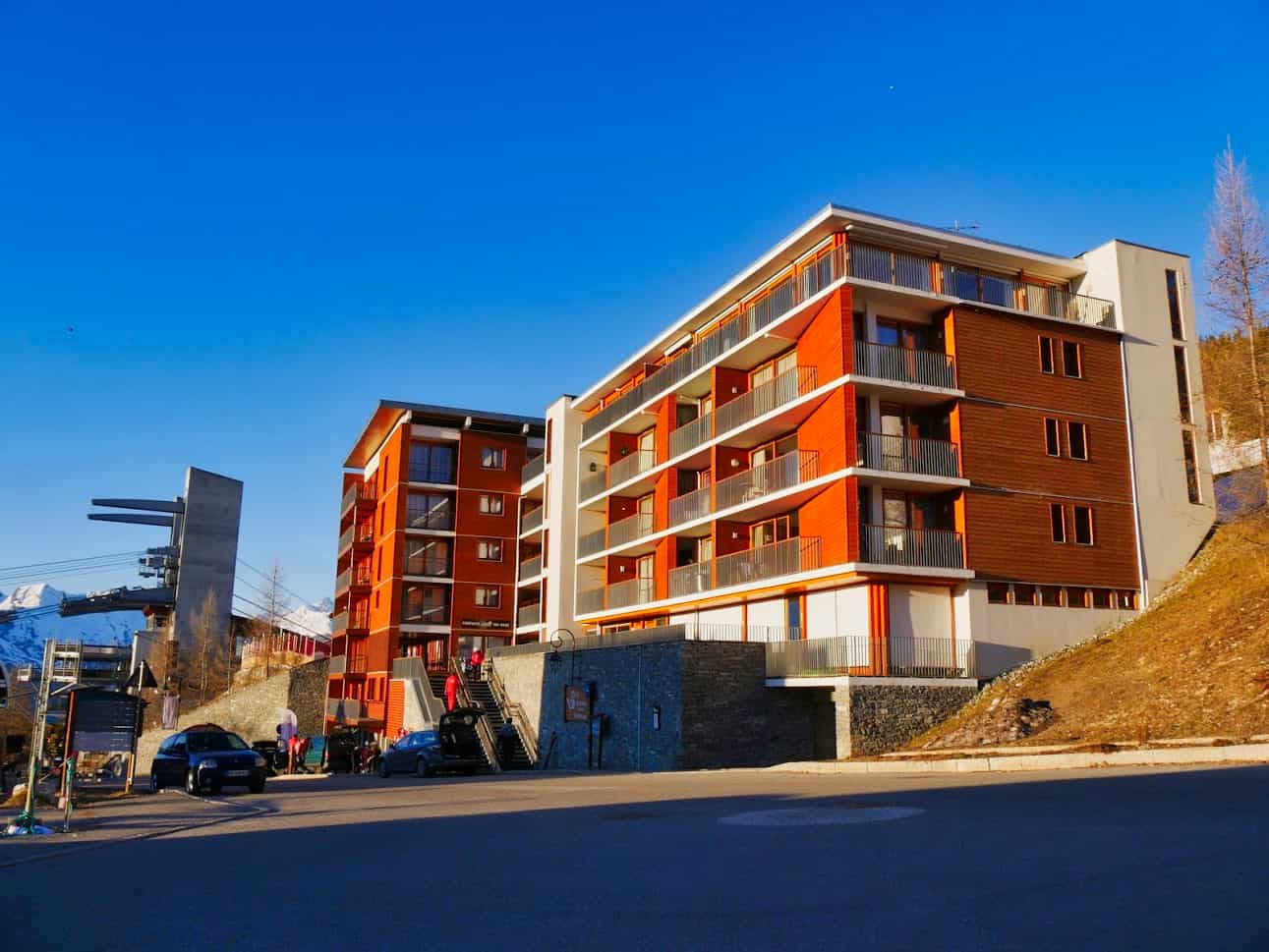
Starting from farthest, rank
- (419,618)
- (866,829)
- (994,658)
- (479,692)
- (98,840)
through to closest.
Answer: (419,618)
(479,692)
(994,658)
(98,840)
(866,829)

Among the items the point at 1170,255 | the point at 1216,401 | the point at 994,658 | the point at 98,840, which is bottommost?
the point at 98,840

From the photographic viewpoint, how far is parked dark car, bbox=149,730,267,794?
23.6m

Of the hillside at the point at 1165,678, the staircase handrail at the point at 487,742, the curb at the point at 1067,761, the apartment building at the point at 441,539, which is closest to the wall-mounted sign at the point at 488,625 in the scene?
the apartment building at the point at 441,539

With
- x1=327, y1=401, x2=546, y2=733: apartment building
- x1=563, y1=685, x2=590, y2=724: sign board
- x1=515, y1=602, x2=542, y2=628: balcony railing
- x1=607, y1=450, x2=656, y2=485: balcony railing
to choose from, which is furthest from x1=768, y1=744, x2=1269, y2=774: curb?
x1=327, y1=401, x2=546, y2=733: apartment building

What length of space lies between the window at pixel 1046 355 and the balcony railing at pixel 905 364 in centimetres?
350

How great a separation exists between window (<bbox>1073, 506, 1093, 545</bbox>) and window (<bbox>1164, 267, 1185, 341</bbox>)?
310 inches

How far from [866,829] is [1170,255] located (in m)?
31.2

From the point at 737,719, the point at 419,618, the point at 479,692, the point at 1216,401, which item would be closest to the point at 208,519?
the point at 419,618

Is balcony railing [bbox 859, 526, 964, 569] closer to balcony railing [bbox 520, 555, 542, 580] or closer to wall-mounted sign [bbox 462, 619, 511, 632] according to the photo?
balcony railing [bbox 520, 555, 542, 580]

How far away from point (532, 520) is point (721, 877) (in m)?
46.5

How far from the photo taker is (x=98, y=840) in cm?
1339

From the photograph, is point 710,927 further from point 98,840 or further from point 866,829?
point 98,840

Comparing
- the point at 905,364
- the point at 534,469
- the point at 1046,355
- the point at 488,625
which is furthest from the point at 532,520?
the point at 1046,355

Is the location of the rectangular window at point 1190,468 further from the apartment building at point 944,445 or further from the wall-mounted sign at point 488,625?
the wall-mounted sign at point 488,625
